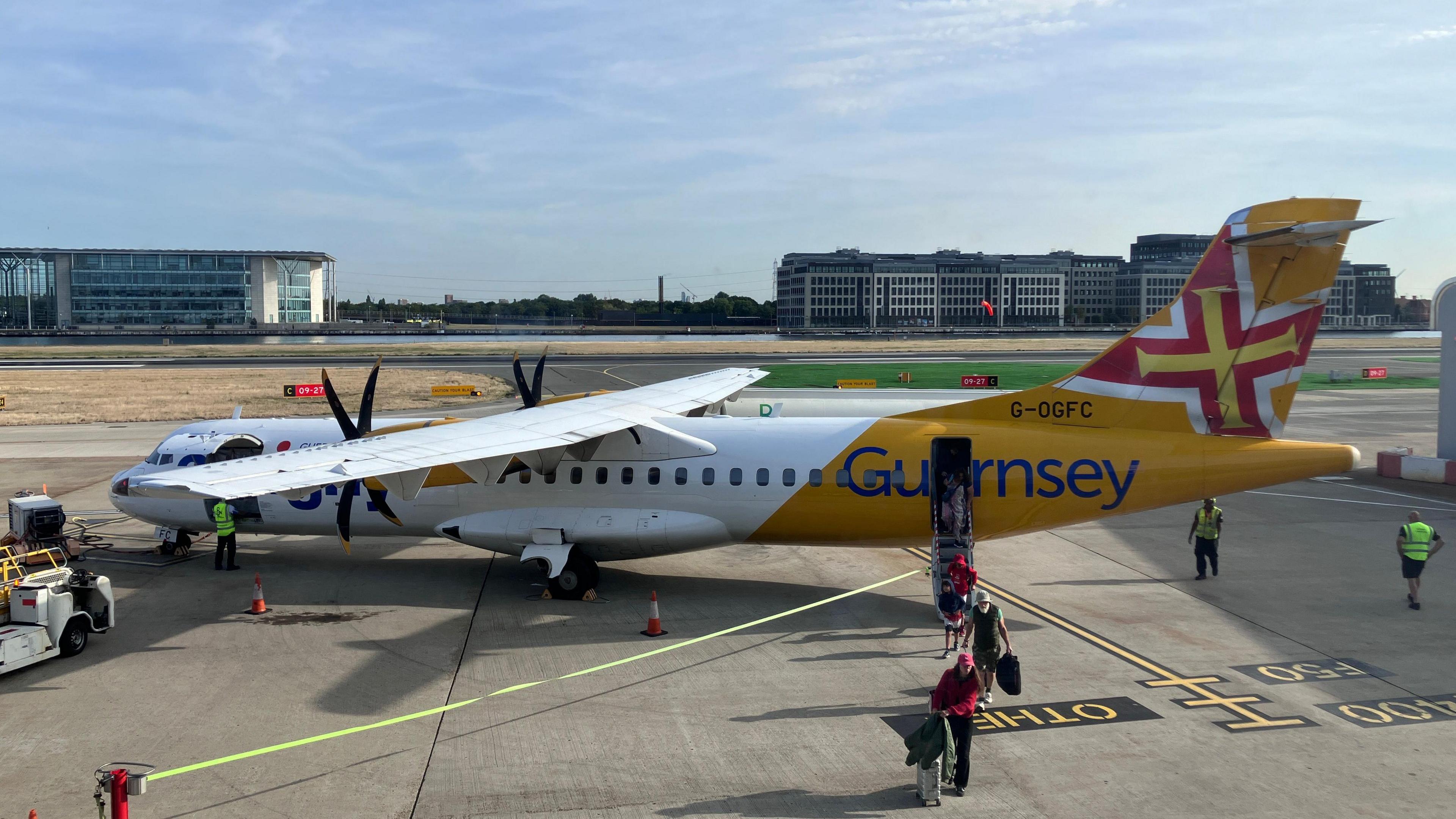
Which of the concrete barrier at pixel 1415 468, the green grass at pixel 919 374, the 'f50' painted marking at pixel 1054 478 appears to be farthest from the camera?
the green grass at pixel 919 374

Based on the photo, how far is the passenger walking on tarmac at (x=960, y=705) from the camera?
9875 mm

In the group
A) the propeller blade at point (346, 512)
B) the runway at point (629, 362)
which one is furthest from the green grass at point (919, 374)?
the propeller blade at point (346, 512)

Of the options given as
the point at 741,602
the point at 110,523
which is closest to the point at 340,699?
the point at 741,602

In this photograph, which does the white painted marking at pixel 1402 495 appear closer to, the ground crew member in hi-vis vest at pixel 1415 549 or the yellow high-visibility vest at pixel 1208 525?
the yellow high-visibility vest at pixel 1208 525

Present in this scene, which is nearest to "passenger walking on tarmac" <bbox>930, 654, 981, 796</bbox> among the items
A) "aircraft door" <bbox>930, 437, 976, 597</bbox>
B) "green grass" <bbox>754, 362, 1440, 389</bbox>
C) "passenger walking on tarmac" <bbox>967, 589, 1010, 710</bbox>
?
"passenger walking on tarmac" <bbox>967, 589, 1010, 710</bbox>

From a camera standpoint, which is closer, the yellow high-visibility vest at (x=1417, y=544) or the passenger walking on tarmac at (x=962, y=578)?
the passenger walking on tarmac at (x=962, y=578)

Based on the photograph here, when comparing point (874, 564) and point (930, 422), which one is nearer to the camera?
point (930, 422)

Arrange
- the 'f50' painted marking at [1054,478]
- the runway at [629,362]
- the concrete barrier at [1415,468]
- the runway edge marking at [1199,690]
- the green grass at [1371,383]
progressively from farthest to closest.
Answer: the runway at [629,362]
the green grass at [1371,383]
the concrete barrier at [1415,468]
the 'f50' painted marking at [1054,478]
the runway edge marking at [1199,690]

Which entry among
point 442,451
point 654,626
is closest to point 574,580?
point 654,626

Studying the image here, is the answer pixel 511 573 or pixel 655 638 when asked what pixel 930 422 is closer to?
pixel 655 638

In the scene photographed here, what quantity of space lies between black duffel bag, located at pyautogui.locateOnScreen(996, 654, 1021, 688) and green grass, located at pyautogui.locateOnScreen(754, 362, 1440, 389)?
4131cm

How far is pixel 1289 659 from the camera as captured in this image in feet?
47.1

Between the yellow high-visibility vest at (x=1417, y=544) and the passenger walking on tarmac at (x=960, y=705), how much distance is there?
38.3 feet

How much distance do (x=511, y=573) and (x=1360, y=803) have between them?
1566 cm
